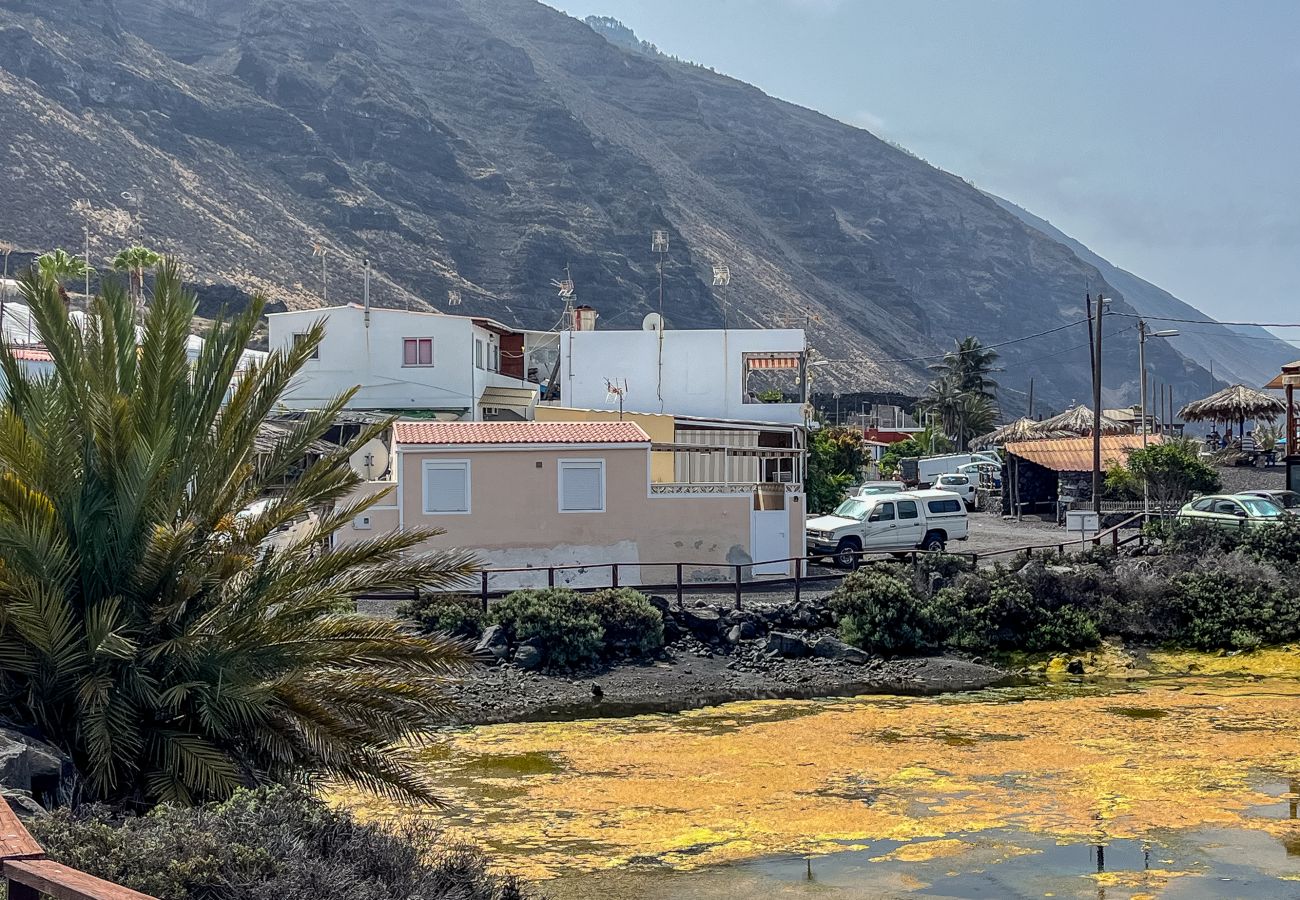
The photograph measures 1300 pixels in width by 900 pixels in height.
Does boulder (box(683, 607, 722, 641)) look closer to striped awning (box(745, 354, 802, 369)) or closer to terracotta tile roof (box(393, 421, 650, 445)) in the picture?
terracotta tile roof (box(393, 421, 650, 445))

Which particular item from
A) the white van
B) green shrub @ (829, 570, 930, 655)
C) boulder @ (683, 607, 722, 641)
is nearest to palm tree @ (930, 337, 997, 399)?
the white van

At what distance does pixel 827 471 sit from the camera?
145 ft

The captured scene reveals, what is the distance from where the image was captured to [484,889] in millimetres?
8836

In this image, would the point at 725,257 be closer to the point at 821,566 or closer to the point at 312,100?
the point at 312,100

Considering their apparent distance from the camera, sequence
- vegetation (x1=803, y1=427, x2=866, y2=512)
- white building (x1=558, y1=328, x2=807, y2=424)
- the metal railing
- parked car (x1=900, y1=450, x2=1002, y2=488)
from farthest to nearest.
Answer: parked car (x1=900, y1=450, x2=1002, y2=488) < white building (x1=558, y1=328, x2=807, y2=424) < vegetation (x1=803, y1=427, x2=866, y2=512) < the metal railing

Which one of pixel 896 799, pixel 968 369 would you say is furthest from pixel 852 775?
pixel 968 369

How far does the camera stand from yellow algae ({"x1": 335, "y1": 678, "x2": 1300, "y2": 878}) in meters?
13.0

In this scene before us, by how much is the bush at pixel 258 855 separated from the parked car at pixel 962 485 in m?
48.2

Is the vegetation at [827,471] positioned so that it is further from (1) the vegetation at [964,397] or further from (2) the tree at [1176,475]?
(1) the vegetation at [964,397]

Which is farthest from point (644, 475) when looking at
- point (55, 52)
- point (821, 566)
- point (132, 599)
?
point (55, 52)

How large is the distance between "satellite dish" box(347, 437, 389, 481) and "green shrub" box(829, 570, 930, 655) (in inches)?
442

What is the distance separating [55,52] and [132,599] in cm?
14457

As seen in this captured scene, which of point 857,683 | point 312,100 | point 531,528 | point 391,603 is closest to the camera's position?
point 857,683

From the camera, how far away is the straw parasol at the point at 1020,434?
62.1m
